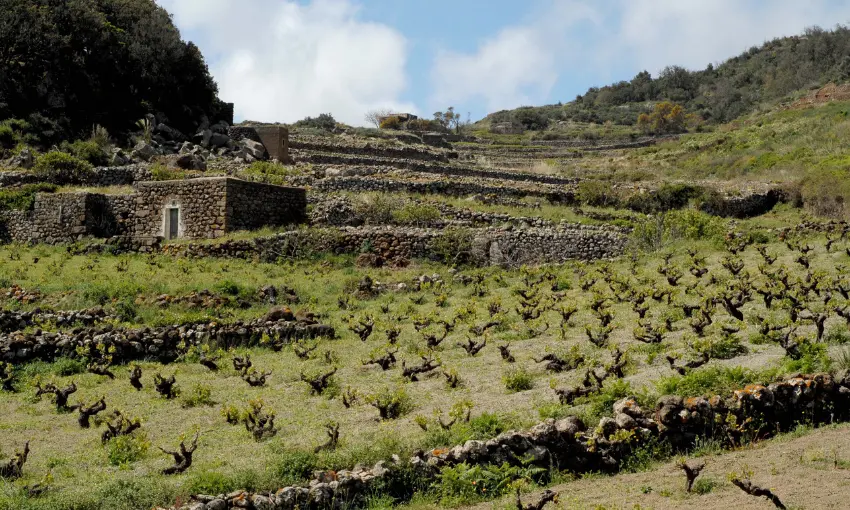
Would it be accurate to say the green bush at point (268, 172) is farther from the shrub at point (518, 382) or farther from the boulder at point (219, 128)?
the shrub at point (518, 382)

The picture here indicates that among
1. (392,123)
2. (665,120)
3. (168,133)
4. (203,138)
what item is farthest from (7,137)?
(665,120)

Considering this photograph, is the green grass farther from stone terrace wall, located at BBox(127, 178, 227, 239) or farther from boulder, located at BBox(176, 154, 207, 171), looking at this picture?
boulder, located at BBox(176, 154, 207, 171)

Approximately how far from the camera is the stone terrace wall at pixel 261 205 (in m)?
23.7

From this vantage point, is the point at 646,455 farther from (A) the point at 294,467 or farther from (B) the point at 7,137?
(B) the point at 7,137

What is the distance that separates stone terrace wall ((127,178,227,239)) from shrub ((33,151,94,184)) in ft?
16.5

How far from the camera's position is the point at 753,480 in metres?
6.93

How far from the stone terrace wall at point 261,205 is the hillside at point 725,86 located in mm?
60484

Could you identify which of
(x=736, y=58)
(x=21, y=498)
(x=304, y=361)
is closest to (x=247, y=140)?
(x=304, y=361)

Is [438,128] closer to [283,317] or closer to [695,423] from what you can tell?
[283,317]

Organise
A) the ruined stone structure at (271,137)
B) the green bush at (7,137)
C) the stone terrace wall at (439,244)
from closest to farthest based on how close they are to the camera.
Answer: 1. the stone terrace wall at (439,244)
2. the green bush at (7,137)
3. the ruined stone structure at (271,137)

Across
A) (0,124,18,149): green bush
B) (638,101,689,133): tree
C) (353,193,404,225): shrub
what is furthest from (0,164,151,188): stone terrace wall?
(638,101,689,133): tree

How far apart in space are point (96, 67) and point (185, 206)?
63.1 ft

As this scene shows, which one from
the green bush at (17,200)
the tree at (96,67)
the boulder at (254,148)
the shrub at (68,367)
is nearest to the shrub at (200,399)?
the shrub at (68,367)

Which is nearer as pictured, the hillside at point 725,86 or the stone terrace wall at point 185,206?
the stone terrace wall at point 185,206
